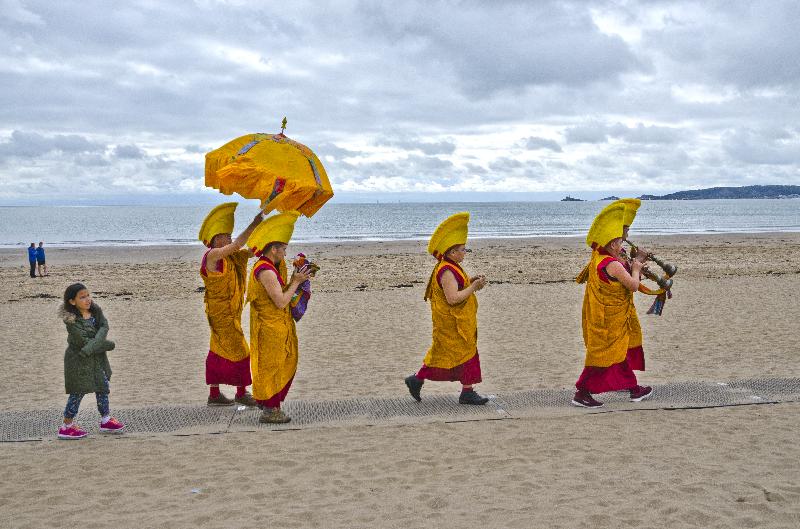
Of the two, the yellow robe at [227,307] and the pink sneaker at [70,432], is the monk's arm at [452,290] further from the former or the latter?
the pink sneaker at [70,432]

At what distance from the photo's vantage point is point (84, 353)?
19.0ft

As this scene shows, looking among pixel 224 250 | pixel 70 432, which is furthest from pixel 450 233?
pixel 70 432

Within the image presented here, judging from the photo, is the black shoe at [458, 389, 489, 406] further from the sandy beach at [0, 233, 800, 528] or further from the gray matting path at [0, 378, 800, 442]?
the sandy beach at [0, 233, 800, 528]

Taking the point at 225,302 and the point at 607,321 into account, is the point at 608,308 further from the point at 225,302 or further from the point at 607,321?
the point at 225,302

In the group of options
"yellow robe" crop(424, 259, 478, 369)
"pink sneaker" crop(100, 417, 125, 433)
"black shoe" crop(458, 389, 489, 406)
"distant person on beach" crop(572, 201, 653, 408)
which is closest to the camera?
"pink sneaker" crop(100, 417, 125, 433)

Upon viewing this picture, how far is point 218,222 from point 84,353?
1.75 metres

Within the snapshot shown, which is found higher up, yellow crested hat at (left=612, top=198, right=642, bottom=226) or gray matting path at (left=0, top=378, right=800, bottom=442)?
yellow crested hat at (left=612, top=198, right=642, bottom=226)

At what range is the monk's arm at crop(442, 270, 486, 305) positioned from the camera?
6643 mm

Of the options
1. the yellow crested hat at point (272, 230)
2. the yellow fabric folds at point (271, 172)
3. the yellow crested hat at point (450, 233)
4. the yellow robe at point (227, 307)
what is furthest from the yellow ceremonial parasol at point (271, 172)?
the yellow crested hat at point (450, 233)

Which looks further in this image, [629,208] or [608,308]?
[629,208]

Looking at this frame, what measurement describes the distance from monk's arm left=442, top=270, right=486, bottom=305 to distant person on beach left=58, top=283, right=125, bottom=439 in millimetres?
2930

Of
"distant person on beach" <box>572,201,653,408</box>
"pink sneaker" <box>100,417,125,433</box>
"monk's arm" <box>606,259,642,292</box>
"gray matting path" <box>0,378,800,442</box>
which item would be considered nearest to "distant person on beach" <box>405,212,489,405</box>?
"gray matting path" <box>0,378,800,442</box>

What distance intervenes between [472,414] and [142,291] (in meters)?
14.3

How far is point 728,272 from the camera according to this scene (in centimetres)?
2131
